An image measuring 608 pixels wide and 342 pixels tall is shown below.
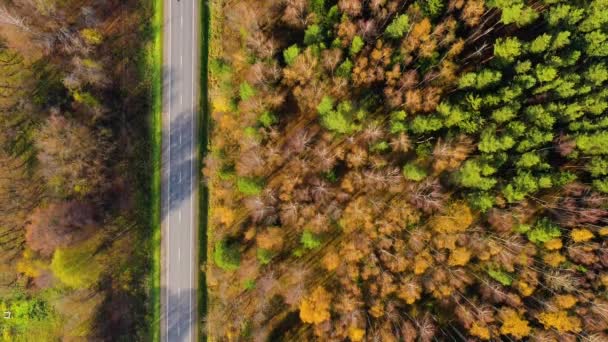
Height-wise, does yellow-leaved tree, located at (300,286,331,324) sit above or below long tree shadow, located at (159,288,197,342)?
below

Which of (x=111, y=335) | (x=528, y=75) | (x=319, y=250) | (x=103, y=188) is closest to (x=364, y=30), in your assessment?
(x=528, y=75)

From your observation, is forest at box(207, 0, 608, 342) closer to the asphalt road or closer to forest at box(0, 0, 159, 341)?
the asphalt road

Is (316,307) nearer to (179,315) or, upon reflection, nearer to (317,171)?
(317,171)

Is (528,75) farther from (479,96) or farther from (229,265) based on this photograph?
(229,265)

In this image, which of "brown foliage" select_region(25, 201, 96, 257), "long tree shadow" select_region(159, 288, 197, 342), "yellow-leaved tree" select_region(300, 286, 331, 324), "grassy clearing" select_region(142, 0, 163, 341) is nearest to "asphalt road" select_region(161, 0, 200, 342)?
"grassy clearing" select_region(142, 0, 163, 341)

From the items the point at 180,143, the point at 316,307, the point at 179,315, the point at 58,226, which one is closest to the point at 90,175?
the point at 58,226

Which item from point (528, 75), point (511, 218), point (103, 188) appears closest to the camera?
point (528, 75)

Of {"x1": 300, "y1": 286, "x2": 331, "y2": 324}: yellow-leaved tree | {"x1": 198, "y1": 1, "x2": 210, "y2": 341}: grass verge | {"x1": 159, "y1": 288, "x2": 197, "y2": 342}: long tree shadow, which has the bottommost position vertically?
{"x1": 300, "y1": 286, "x2": 331, "y2": 324}: yellow-leaved tree
